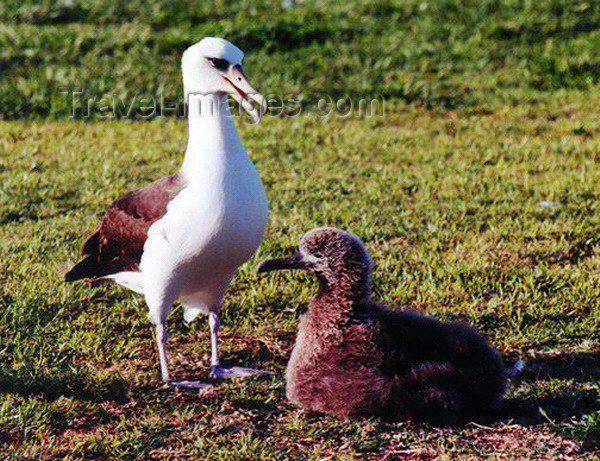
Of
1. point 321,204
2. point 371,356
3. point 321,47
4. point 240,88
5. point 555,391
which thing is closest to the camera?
point 371,356

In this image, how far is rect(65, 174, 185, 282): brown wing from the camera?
4301 millimetres

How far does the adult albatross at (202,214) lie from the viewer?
13.4 ft

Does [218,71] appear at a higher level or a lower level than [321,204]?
higher

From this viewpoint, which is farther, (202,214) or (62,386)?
(62,386)

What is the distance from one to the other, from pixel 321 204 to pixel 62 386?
114 inches

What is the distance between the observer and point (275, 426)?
3920mm

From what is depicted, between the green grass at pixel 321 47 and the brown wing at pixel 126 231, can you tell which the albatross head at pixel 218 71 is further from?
the green grass at pixel 321 47

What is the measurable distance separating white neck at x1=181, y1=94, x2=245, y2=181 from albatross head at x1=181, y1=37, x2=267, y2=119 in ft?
0.19

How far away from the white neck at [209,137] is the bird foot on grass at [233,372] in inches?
36.0

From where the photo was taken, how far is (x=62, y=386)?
425cm

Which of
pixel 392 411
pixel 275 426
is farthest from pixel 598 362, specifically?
pixel 275 426

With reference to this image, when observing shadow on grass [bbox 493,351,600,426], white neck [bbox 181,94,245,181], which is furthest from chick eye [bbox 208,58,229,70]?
shadow on grass [bbox 493,351,600,426]

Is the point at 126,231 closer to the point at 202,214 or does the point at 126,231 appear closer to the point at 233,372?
the point at 202,214

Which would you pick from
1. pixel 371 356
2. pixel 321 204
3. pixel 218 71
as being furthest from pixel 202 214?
pixel 321 204
